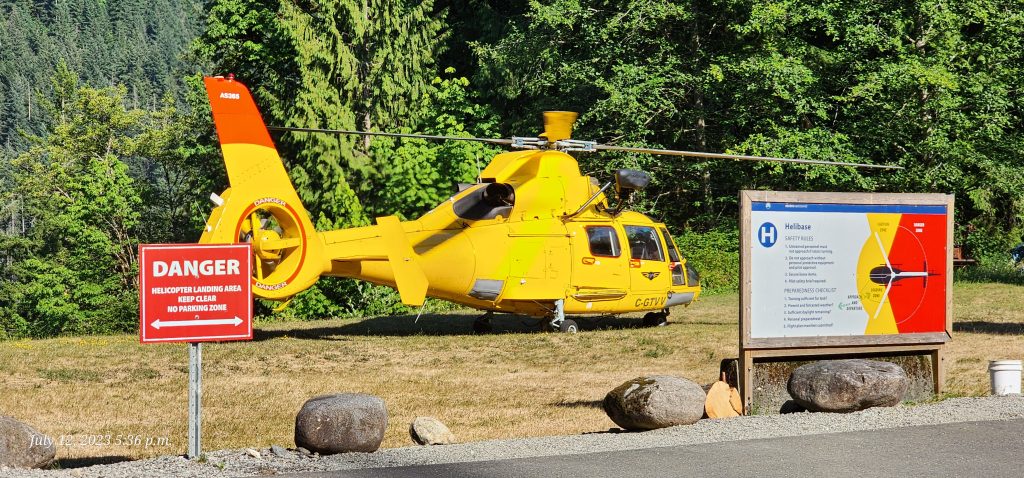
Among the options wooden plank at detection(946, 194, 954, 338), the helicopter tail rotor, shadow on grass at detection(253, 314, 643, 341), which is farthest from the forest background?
wooden plank at detection(946, 194, 954, 338)

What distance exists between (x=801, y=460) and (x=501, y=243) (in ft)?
39.3

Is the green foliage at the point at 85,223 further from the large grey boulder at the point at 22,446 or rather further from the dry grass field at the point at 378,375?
the large grey boulder at the point at 22,446

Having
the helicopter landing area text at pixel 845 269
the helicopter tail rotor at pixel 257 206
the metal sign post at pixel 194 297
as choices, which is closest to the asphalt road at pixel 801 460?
the metal sign post at pixel 194 297

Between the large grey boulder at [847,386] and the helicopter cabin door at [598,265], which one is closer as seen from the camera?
the large grey boulder at [847,386]

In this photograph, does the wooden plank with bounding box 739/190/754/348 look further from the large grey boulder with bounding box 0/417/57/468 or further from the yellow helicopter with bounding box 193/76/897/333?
the yellow helicopter with bounding box 193/76/897/333

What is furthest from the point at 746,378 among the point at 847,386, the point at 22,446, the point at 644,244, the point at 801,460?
the point at 644,244

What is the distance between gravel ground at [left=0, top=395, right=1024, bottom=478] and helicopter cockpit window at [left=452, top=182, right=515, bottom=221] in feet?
33.5

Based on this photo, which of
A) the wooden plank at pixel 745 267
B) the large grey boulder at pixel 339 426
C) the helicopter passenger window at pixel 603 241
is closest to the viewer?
the large grey boulder at pixel 339 426

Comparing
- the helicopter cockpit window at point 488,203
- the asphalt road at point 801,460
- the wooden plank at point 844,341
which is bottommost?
the asphalt road at point 801,460

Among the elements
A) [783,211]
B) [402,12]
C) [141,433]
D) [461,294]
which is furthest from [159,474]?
[402,12]

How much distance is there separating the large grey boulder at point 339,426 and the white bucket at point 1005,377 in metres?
6.64

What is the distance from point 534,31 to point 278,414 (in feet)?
88.0

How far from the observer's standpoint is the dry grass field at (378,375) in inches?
513

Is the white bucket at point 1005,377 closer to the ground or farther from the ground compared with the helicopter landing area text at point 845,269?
closer to the ground
